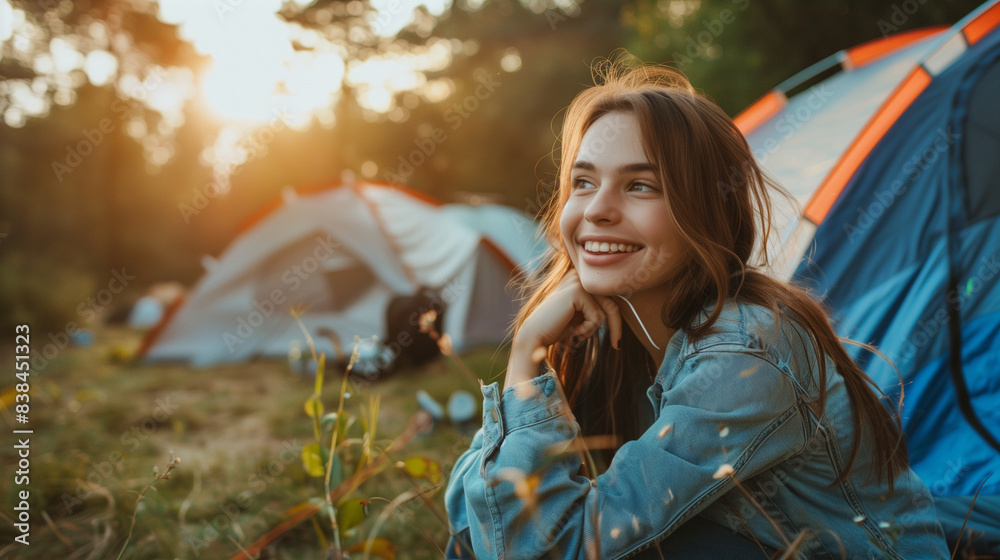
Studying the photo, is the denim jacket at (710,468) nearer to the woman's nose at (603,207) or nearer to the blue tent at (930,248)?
the woman's nose at (603,207)

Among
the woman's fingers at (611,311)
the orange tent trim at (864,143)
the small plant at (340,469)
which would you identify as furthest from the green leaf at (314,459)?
the orange tent trim at (864,143)

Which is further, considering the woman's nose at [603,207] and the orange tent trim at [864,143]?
the orange tent trim at [864,143]

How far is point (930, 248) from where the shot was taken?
66.2 inches

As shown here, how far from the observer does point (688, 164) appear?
0.92 metres

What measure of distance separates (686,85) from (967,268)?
3.62ft

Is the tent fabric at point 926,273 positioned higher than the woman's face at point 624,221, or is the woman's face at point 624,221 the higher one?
the woman's face at point 624,221

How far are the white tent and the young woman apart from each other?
3.29m

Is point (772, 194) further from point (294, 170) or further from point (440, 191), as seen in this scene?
point (294, 170)

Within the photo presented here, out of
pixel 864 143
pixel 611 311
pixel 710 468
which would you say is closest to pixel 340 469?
pixel 611 311

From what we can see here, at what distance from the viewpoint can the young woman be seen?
0.78 meters

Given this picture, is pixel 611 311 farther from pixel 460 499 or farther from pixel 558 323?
pixel 460 499

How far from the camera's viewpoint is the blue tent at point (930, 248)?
1.55m

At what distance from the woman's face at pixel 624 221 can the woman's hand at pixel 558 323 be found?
0.04 m

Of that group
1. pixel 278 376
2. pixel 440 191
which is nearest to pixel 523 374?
pixel 278 376
